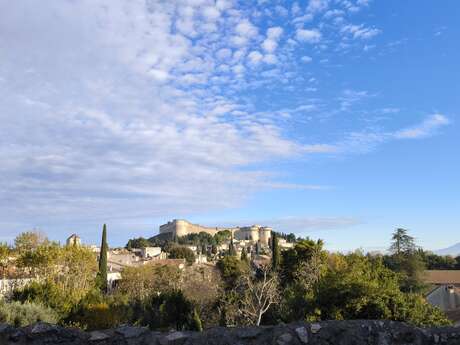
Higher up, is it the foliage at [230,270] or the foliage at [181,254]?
the foliage at [181,254]

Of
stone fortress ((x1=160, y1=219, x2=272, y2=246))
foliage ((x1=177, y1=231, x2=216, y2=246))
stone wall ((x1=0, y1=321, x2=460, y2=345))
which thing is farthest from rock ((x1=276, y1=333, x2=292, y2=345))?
stone fortress ((x1=160, y1=219, x2=272, y2=246))

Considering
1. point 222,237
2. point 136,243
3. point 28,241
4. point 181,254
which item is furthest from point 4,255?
point 222,237

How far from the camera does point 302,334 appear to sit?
15.5 ft

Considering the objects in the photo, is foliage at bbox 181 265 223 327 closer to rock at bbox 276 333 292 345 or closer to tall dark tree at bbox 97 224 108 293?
tall dark tree at bbox 97 224 108 293

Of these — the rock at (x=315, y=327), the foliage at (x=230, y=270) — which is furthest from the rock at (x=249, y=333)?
the foliage at (x=230, y=270)

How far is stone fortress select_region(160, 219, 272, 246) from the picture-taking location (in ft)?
501

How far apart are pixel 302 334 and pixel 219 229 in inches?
6391

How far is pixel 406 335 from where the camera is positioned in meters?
4.77

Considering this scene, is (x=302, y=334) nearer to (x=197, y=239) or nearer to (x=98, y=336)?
(x=98, y=336)

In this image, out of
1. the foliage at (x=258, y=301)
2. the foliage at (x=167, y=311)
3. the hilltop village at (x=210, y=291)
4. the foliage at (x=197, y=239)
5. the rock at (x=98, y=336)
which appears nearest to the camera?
the rock at (x=98, y=336)

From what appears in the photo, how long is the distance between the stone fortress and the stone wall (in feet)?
472

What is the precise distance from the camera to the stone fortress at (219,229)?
15275 cm

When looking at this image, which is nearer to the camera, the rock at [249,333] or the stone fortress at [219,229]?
the rock at [249,333]

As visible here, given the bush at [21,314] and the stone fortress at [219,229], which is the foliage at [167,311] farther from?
the stone fortress at [219,229]
